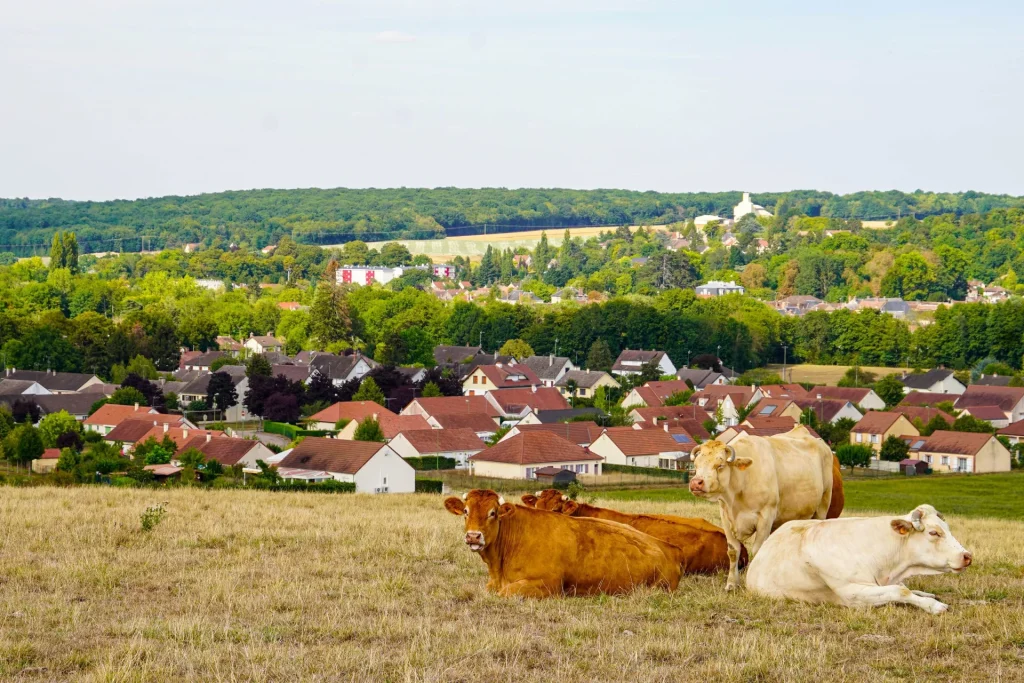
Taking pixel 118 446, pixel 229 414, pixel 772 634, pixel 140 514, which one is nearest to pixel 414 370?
pixel 229 414

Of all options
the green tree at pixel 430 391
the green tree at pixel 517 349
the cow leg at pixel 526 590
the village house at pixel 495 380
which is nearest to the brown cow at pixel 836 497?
the cow leg at pixel 526 590

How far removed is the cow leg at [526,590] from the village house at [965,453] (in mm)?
52412

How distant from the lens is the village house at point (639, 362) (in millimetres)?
100562

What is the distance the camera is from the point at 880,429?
64.7m

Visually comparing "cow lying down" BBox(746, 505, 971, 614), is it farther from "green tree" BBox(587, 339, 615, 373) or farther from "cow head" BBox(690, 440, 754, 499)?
"green tree" BBox(587, 339, 615, 373)

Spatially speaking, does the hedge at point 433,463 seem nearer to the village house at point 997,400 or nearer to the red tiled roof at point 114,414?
the red tiled roof at point 114,414

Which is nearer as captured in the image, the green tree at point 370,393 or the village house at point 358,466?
the village house at point 358,466

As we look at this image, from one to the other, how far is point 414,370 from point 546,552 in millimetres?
80204

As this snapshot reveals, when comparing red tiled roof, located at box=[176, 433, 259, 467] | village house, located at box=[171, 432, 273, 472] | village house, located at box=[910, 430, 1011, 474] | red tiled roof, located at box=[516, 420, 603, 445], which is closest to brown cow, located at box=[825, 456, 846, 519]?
village house, located at box=[171, 432, 273, 472]

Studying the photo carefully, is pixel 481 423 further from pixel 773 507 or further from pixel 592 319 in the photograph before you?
pixel 773 507

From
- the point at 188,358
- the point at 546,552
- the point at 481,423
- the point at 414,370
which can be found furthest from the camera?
the point at 188,358

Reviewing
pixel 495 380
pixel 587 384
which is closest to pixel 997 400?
pixel 587 384

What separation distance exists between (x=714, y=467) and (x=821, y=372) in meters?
97.1

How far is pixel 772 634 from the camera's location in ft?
28.8
